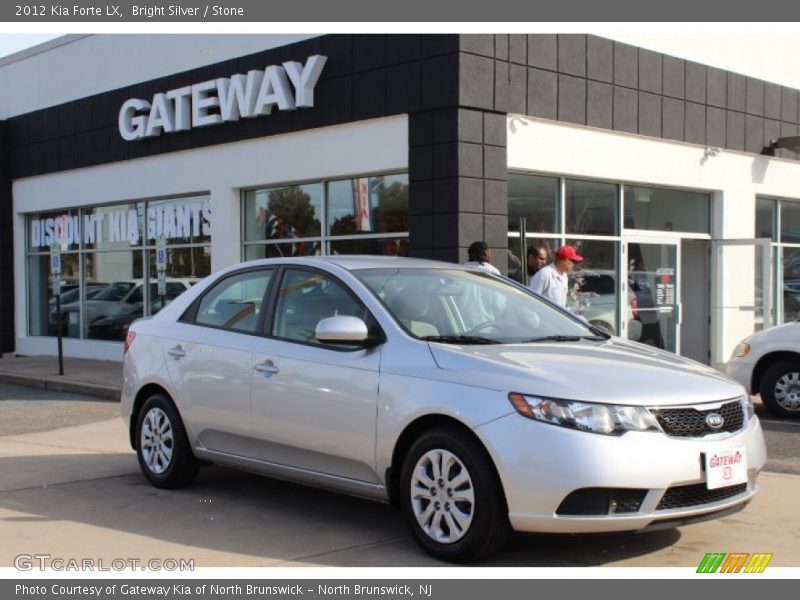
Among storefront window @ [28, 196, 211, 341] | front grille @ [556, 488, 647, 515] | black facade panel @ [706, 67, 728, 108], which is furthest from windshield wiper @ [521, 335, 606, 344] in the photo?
storefront window @ [28, 196, 211, 341]

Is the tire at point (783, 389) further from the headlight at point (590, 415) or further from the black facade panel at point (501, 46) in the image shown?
the headlight at point (590, 415)

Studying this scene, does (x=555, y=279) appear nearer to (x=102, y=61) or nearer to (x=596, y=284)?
(x=596, y=284)

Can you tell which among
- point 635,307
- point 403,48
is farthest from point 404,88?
point 635,307

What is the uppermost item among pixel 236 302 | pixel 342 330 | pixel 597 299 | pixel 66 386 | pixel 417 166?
pixel 417 166

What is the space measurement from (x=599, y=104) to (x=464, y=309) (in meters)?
7.99

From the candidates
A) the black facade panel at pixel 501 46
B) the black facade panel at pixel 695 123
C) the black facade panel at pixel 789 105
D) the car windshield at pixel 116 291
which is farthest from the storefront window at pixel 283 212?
the black facade panel at pixel 789 105

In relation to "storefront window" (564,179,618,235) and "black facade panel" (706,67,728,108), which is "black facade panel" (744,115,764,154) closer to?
"black facade panel" (706,67,728,108)

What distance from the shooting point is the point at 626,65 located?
13781 millimetres

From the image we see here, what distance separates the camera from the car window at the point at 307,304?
6230 mm

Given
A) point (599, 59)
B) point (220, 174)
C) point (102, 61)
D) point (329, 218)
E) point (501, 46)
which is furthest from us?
point (102, 61)

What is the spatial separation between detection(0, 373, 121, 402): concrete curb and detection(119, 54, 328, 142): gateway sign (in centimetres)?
422

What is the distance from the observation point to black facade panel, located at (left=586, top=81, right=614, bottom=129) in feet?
43.6

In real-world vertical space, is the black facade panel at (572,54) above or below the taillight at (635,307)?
above

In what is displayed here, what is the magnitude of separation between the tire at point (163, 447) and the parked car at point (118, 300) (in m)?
9.36
